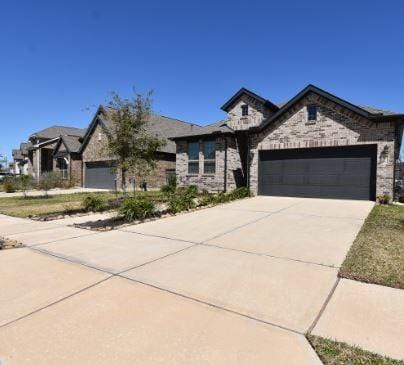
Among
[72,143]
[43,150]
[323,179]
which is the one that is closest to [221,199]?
[323,179]

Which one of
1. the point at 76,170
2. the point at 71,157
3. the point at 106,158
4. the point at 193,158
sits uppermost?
the point at 71,157

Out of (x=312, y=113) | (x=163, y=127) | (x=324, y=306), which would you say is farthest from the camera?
(x=163, y=127)

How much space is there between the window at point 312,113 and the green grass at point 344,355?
14.7 m

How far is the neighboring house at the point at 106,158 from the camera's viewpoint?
995 inches

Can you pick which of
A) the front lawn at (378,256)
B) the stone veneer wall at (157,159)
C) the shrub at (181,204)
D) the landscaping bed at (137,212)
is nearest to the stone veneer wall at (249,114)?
the stone veneer wall at (157,159)

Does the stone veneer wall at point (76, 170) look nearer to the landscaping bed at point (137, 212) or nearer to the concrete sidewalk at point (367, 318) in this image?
the landscaping bed at point (137, 212)

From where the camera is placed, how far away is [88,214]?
1105 cm

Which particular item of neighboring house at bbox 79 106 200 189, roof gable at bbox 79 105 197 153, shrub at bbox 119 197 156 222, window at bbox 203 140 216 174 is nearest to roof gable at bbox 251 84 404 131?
window at bbox 203 140 216 174

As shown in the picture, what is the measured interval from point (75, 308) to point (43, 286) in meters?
1.05

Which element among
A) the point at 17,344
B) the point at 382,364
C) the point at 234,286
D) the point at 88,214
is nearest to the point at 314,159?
the point at 88,214

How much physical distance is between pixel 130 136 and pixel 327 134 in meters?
10.3

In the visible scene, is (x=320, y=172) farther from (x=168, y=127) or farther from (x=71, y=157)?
(x=71, y=157)

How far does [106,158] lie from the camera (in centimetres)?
2592

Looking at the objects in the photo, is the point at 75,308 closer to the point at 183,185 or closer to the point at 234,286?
the point at 234,286
